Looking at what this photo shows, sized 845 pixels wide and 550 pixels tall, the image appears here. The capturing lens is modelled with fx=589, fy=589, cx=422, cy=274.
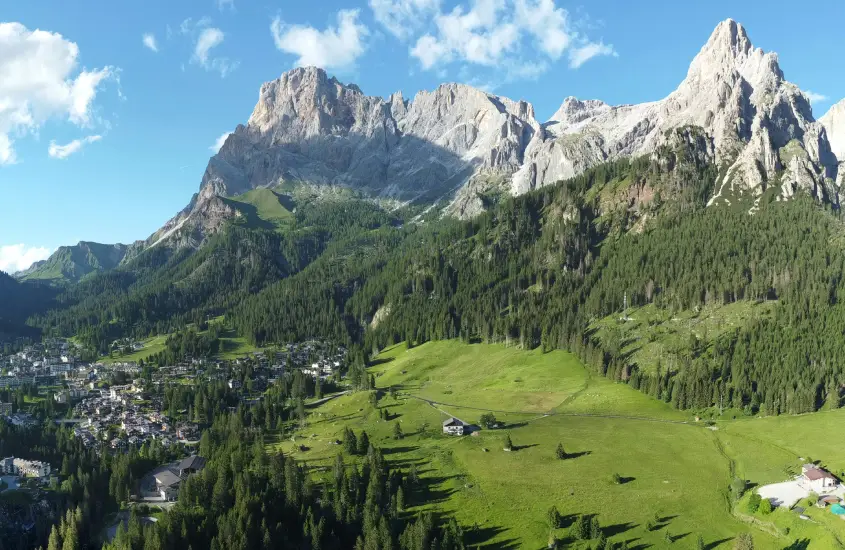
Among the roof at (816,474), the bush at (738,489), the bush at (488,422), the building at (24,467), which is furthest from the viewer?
the bush at (488,422)

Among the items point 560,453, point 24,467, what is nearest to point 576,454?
point 560,453

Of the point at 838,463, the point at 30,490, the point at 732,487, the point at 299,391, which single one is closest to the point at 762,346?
the point at 838,463

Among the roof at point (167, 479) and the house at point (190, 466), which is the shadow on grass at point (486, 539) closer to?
the roof at point (167, 479)

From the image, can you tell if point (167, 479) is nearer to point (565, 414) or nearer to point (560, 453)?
point (560, 453)

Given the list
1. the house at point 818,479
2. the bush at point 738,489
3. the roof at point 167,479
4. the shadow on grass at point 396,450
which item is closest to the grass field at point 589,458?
the shadow on grass at point 396,450

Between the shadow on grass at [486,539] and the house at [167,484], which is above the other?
the house at [167,484]

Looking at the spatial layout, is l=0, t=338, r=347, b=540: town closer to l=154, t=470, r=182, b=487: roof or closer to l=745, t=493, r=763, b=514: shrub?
l=154, t=470, r=182, b=487: roof

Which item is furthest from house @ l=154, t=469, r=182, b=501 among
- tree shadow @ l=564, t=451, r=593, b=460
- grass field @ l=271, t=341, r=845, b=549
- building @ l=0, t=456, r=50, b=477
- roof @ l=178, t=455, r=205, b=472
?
tree shadow @ l=564, t=451, r=593, b=460
